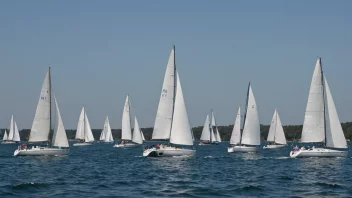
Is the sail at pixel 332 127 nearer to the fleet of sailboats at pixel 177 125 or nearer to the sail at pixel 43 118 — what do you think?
the fleet of sailboats at pixel 177 125

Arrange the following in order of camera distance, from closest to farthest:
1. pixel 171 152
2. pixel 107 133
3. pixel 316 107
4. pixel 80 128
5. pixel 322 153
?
pixel 171 152 → pixel 322 153 → pixel 316 107 → pixel 80 128 → pixel 107 133

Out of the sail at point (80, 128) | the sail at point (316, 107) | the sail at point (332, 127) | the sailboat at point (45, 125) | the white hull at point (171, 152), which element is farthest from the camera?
the sail at point (80, 128)

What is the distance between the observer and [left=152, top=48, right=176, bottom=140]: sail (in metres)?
59.7

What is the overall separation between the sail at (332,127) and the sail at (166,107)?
16482mm

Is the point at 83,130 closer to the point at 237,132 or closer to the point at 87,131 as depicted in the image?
the point at 87,131

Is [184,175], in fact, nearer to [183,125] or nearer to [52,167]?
[52,167]

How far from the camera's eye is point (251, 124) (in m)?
81.2

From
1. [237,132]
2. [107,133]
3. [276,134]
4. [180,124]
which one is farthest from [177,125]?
[107,133]

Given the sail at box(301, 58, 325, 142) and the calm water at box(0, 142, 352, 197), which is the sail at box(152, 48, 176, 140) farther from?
the sail at box(301, 58, 325, 142)

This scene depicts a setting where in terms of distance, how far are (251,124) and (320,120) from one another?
20957 mm

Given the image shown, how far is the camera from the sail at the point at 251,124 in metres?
80.9

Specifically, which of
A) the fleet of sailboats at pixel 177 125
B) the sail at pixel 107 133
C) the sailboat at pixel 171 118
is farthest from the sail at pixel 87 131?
the sailboat at pixel 171 118

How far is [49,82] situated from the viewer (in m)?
64.4

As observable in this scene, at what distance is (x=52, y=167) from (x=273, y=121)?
6225 cm
